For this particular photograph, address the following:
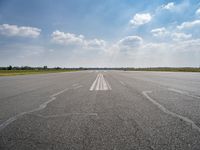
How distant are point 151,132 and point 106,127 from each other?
1033 mm

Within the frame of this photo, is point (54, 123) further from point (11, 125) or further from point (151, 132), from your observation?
point (151, 132)

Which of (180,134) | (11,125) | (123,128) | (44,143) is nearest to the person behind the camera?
(44,143)

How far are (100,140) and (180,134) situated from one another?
5.69ft

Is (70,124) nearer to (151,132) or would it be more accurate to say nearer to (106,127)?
(106,127)

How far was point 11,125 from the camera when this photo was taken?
4086mm

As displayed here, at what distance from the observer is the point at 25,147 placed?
9.62ft

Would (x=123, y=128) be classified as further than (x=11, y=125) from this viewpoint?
No

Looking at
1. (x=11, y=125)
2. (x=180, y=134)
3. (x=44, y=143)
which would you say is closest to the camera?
(x=44, y=143)

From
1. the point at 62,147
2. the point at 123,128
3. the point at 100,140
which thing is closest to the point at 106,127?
the point at 123,128

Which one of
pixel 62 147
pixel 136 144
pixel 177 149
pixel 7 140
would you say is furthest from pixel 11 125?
pixel 177 149

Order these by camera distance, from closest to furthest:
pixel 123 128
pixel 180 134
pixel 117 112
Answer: pixel 180 134, pixel 123 128, pixel 117 112

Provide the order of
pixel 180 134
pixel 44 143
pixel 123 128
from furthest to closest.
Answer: pixel 123 128
pixel 180 134
pixel 44 143

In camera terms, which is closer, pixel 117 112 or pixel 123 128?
pixel 123 128

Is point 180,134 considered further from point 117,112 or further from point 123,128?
point 117,112
